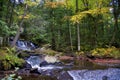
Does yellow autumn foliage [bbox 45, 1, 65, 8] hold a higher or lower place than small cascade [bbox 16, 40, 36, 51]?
higher

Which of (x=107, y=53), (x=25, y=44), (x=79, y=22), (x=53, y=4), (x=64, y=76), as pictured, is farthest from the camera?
(x=25, y=44)

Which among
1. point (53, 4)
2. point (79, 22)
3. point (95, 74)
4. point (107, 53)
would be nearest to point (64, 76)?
point (95, 74)

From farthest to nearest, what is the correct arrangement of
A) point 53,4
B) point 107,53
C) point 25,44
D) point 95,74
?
point 25,44, point 53,4, point 107,53, point 95,74

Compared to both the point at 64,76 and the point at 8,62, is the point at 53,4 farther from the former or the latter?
the point at 64,76

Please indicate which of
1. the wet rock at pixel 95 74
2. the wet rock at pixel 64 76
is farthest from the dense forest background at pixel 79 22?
the wet rock at pixel 64 76

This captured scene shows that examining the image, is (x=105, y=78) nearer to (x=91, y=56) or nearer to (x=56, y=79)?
(x=56, y=79)

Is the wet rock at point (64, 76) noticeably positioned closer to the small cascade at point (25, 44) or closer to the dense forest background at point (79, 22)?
the dense forest background at point (79, 22)

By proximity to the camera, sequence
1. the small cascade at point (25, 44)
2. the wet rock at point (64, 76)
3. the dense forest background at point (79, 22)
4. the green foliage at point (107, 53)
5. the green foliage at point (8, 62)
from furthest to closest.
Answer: the small cascade at point (25, 44) < the dense forest background at point (79, 22) < the green foliage at point (107, 53) < the green foliage at point (8, 62) < the wet rock at point (64, 76)

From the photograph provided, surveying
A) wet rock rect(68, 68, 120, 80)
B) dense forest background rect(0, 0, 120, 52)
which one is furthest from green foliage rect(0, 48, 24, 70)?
dense forest background rect(0, 0, 120, 52)

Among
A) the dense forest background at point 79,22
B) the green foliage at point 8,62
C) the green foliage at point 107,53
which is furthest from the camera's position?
the dense forest background at point 79,22

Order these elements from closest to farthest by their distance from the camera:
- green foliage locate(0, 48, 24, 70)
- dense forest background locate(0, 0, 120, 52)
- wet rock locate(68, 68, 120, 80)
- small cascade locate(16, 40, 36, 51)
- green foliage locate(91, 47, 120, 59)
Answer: wet rock locate(68, 68, 120, 80) < green foliage locate(0, 48, 24, 70) < green foliage locate(91, 47, 120, 59) < dense forest background locate(0, 0, 120, 52) < small cascade locate(16, 40, 36, 51)

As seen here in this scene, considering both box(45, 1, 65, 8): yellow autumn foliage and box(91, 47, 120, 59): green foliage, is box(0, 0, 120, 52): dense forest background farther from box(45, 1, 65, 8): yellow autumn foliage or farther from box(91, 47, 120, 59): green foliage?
box(91, 47, 120, 59): green foliage

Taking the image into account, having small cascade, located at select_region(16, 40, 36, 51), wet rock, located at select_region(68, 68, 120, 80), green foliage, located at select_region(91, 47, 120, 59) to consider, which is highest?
wet rock, located at select_region(68, 68, 120, 80)

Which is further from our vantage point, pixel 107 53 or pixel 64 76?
pixel 107 53
